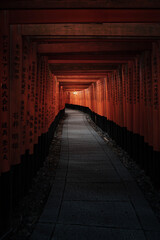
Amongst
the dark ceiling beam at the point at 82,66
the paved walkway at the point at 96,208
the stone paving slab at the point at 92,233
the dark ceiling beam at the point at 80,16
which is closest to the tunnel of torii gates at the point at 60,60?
the dark ceiling beam at the point at 80,16

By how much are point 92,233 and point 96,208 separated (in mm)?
664

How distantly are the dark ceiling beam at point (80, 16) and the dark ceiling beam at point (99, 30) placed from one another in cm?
83

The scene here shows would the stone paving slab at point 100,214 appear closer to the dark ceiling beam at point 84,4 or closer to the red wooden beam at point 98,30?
the dark ceiling beam at point 84,4

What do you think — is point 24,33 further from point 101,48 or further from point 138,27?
point 138,27

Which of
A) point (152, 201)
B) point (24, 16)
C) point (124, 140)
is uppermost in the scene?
point (24, 16)

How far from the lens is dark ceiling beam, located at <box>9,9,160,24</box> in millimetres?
3035

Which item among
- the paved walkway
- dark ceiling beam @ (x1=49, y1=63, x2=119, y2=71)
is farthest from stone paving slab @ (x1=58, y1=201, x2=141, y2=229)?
dark ceiling beam @ (x1=49, y1=63, x2=119, y2=71)

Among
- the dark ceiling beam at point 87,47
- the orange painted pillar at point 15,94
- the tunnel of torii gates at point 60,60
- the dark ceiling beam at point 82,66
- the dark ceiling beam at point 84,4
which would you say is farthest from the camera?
the dark ceiling beam at point 82,66

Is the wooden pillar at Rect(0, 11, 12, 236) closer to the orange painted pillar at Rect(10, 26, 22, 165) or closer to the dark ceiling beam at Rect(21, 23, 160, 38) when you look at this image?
the orange painted pillar at Rect(10, 26, 22, 165)

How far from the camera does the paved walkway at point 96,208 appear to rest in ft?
8.54

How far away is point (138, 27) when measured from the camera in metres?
4.00

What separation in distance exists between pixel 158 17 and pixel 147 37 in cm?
103

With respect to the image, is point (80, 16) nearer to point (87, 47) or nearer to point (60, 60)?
point (87, 47)

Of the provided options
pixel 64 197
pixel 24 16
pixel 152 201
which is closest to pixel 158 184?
pixel 152 201
